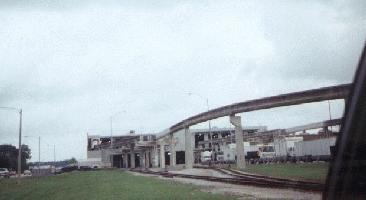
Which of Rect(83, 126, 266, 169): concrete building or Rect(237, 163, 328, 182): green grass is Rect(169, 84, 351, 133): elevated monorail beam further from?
Rect(83, 126, 266, 169): concrete building

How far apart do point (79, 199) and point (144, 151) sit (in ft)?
351

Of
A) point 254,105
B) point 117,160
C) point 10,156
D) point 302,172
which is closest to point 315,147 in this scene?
point 254,105

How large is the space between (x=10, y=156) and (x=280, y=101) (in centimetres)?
12636

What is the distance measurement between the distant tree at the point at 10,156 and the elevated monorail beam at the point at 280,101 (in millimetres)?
100582

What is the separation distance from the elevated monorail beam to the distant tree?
101 m

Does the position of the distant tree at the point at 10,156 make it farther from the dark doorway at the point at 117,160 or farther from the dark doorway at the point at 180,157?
the dark doorway at the point at 180,157

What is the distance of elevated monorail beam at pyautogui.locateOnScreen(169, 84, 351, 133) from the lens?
125 ft

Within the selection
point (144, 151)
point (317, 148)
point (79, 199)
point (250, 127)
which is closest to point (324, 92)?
point (317, 148)

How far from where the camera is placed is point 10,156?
Answer: 147 meters

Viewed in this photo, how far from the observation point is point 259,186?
76.0 ft

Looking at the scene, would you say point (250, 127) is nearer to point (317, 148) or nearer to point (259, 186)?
→ point (317, 148)

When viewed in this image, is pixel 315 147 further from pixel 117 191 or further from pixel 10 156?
pixel 10 156

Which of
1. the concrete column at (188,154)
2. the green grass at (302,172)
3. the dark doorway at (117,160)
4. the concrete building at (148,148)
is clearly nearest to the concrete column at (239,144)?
the green grass at (302,172)

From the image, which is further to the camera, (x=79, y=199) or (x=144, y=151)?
(x=144, y=151)
